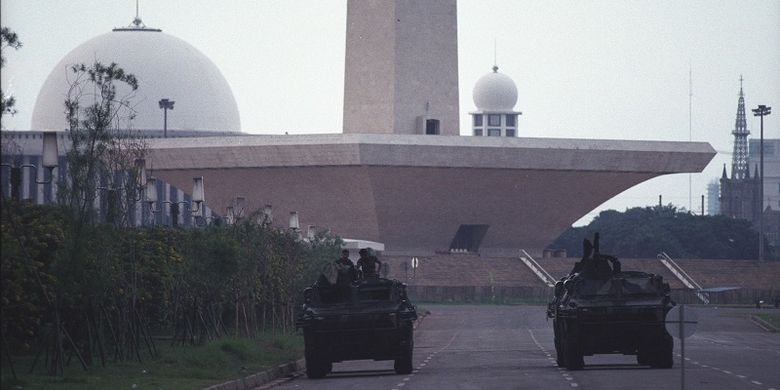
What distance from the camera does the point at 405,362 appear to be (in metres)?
32.4

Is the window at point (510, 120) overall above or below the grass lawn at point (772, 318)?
above

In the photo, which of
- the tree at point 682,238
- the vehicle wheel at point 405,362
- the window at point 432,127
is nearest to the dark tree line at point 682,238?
the tree at point 682,238

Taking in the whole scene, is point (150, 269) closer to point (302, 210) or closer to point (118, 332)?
point (118, 332)

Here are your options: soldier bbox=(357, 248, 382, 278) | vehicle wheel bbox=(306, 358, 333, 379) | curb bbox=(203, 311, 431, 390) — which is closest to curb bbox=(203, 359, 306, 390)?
curb bbox=(203, 311, 431, 390)

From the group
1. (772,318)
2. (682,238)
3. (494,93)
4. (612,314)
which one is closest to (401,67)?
(772,318)

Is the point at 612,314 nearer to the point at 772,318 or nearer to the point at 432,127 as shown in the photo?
the point at 772,318

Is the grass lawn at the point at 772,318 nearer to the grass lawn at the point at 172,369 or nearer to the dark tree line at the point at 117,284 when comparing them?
the dark tree line at the point at 117,284

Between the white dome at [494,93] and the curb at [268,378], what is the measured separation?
364 feet

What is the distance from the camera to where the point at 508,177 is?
91312mm

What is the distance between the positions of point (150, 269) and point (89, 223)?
6.77 meters

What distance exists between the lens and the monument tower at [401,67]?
86250 millimetres

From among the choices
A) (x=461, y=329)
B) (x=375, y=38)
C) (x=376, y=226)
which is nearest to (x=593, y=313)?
(x=461, y=329)

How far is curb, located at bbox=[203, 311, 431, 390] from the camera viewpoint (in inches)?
1101

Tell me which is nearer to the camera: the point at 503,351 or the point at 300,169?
the point at 503,351
